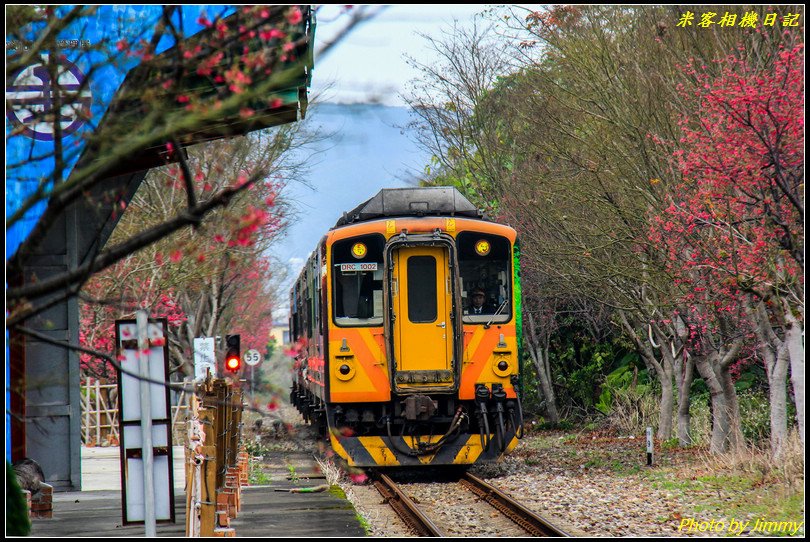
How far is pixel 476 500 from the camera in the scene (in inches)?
516

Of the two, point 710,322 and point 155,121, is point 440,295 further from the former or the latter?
point 155,121

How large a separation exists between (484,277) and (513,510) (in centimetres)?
370

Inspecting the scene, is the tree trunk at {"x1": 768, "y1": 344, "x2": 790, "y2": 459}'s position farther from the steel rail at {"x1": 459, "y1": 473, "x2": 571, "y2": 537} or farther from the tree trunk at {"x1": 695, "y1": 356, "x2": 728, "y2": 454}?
the steel rail at {"x1": 459, "y1": 473, "x2": 571, "y2": 537}

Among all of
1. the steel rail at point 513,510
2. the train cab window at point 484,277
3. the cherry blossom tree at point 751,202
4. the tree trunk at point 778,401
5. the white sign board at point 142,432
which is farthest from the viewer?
Result: the train cab window at point 484,277

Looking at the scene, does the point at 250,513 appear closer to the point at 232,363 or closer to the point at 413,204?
the point at 232,363

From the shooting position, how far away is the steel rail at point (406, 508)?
10500 mm

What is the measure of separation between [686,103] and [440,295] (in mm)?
4027

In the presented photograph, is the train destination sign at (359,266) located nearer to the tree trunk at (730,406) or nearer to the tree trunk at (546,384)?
the tree trunk at (730,406)

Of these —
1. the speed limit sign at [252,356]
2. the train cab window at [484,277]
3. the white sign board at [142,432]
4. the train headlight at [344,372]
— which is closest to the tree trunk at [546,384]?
the speed limit sign at [252,356]

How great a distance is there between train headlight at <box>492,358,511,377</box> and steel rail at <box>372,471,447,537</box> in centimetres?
201

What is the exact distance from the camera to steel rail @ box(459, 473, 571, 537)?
10.2 m

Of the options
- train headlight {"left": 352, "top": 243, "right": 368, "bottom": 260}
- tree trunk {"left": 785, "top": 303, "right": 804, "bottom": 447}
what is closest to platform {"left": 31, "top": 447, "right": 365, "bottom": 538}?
train headlight {"left": 352, "top": 243, "right": 368, "bottom": 260}

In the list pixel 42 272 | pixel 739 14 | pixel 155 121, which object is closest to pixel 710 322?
pixel 739 14

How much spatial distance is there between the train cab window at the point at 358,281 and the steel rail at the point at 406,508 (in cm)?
219
